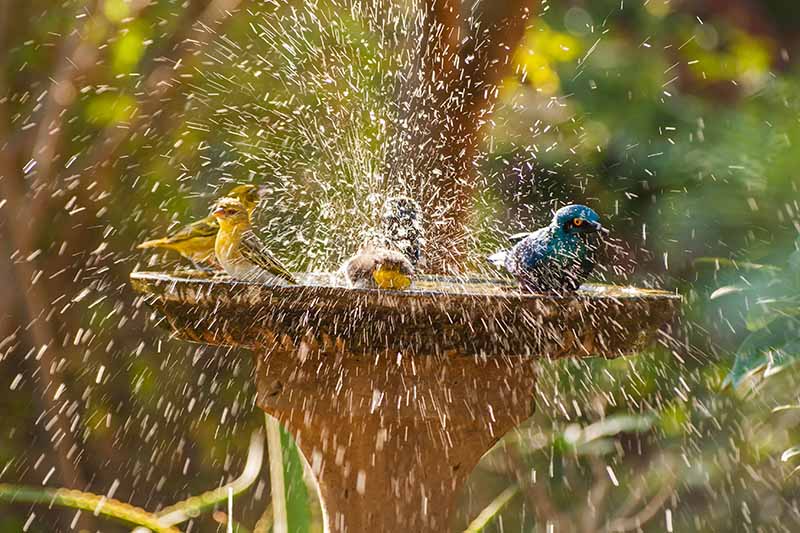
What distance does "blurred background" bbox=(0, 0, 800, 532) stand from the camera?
335 cm

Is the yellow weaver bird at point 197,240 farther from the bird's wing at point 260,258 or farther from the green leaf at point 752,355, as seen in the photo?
the green leaf at point 752,355

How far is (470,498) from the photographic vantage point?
4379mm

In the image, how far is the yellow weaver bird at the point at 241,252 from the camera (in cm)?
170

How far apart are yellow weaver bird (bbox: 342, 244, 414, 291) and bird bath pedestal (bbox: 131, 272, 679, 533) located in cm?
7

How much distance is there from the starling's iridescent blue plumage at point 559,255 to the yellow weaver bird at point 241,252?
1.32ft

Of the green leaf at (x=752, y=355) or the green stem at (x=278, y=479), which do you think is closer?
the green leaf at (x=752, y=355)

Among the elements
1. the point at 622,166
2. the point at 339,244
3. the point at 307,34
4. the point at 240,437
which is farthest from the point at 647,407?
the point at 307,34

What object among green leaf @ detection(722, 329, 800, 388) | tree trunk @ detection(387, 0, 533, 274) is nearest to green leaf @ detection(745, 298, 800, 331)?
green leaf @ detection(722, 329, 800, 388)

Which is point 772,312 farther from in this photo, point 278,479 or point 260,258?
point 278,479

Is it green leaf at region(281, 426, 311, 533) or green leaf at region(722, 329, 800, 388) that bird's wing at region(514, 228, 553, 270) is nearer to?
green leaf at region(722, 329, 800, 388)

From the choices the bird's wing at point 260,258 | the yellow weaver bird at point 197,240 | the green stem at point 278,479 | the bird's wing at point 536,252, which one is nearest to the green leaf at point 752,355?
the bird's wing at point 536,252

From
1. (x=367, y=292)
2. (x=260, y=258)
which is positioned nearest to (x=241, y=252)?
(x=260, y=258)

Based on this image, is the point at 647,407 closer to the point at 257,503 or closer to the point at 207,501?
the point at 257,503

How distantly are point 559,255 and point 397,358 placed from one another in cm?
34
